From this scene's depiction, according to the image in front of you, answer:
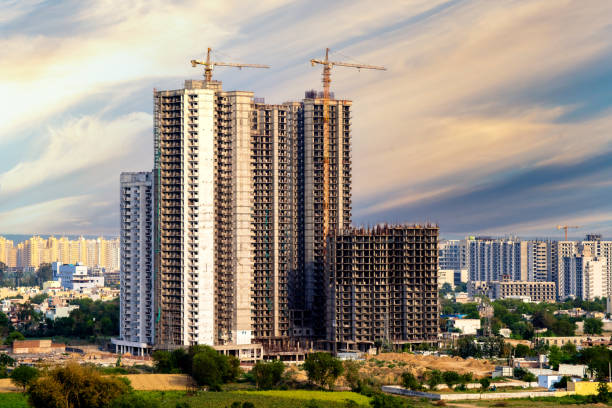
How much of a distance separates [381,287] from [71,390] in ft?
143

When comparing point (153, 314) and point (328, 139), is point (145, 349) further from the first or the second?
point (328, 139)

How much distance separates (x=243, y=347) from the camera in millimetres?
109438

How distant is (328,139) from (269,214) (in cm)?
1031

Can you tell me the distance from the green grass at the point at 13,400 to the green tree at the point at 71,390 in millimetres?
5159

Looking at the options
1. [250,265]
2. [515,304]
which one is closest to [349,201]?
[250,265]

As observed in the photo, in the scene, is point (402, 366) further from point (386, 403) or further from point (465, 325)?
point (465, 325)

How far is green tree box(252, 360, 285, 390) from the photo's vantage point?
3565 inches

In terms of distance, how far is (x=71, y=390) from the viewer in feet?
244

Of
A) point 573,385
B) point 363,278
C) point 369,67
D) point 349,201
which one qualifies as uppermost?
point 369,67

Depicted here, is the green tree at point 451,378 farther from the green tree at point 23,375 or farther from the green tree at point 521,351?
the green tree at point 23,375

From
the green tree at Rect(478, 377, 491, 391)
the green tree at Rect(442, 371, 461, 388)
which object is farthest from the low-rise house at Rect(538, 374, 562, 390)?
the green tree at Rect(442, 371, 461, 388)

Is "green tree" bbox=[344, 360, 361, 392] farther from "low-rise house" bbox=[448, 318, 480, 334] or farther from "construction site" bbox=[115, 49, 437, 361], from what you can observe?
"low-rise house" bbox=[448, 318, 480, 334]

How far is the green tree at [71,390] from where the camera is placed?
73.9m

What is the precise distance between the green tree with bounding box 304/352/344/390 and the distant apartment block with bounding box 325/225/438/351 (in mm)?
18951
